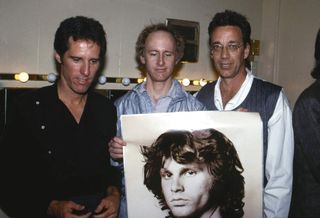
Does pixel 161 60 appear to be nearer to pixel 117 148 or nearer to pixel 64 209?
pixel 117 148

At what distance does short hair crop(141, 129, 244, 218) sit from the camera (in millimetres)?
1024

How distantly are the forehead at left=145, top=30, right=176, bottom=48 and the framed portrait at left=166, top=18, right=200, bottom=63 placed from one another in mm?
1067

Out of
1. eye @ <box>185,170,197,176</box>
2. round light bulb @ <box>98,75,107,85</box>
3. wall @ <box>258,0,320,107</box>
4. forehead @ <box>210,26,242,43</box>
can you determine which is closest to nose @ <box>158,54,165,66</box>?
forehead @ <box>210,26,242,43</box>

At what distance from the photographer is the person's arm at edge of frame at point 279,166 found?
112 centimetres

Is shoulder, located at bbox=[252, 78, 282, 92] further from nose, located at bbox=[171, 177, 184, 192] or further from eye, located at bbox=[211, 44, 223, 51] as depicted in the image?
nose, located at bbox=[171, 177, 184, 192]

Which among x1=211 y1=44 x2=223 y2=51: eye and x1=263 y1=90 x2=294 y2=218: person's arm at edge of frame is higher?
x1=211 y1=44 x2=223 y2=51: eye

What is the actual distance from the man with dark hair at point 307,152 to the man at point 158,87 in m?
0.38

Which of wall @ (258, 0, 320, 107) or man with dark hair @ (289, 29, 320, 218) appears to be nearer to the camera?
man with dark hair @ (289, 29, 320, 218)

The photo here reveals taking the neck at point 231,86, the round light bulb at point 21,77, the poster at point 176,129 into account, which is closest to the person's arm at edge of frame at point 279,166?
the poster at point 176,129

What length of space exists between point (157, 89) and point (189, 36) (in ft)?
3.90

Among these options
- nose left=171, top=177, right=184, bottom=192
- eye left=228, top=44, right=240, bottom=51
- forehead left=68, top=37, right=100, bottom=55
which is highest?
eye left=228, top=44, right=240, bottom=51

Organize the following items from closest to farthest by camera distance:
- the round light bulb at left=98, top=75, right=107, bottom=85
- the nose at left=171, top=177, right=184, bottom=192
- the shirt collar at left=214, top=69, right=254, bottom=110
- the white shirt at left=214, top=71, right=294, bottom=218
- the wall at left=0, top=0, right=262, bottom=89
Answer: the nose at left=171, top=177, right=184, bottom=192, the white shirt at left=214, top=71, right=294, bottom=218, the shirt collar at left=214, top=69, right=254, bottom=110, the wall at left=0, top=0, right=262, bottom=89, the round light bulb at left=98, top=75, right=107, bottom=85

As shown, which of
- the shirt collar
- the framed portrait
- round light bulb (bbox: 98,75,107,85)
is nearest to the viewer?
the shirt collar

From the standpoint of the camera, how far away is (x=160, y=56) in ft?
4.14
